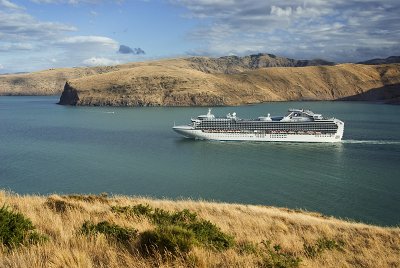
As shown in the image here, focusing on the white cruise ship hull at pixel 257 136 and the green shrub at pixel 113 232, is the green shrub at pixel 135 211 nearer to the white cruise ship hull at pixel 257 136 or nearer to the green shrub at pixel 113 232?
the green shrub at pixel 113 232

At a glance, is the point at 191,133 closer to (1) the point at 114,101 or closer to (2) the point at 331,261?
(2) the point at 331,261

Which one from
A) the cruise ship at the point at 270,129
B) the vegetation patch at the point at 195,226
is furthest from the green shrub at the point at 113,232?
the cruise ship at the point at 270,129

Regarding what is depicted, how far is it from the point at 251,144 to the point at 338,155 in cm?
1738

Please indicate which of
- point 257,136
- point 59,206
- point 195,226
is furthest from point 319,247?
point 257,136

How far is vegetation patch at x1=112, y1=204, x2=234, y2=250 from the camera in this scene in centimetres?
952

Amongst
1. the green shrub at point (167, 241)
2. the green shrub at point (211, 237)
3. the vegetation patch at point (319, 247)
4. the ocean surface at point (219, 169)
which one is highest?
the green shrub at point (167, 241)

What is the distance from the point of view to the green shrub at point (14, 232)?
26.4 ft

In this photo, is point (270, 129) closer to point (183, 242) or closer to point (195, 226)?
point (195, 226)

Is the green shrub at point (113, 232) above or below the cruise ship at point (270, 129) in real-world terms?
above

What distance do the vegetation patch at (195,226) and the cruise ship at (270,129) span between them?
66.0m

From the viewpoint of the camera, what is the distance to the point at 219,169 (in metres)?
53.7

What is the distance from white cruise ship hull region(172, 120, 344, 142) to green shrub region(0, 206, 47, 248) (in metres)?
71.5

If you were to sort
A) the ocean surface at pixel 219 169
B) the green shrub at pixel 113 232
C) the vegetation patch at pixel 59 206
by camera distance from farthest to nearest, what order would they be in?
the ocean surface at pixel 219 169, the vegetation patch at pixel 59 206, the green shrub at pixel 113 232

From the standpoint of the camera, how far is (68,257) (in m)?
6.68
